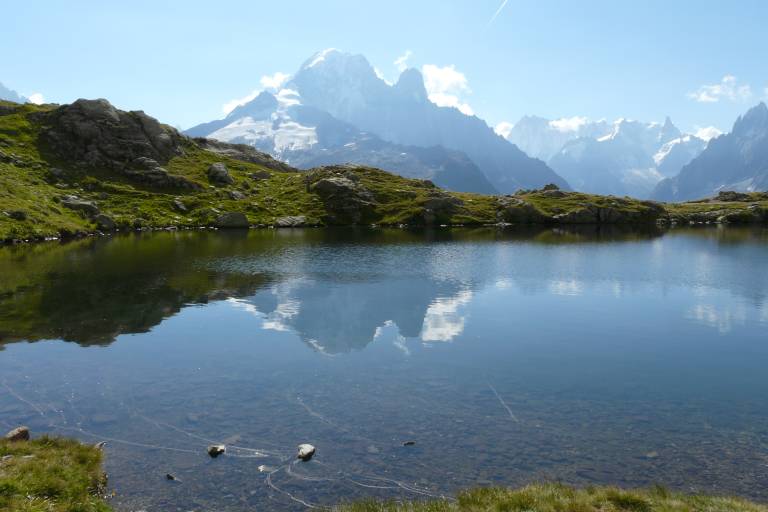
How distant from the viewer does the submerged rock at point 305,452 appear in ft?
71.9

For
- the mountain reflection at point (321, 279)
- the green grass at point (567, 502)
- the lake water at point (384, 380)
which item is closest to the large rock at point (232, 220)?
the mountain reflection at point (321, 279)

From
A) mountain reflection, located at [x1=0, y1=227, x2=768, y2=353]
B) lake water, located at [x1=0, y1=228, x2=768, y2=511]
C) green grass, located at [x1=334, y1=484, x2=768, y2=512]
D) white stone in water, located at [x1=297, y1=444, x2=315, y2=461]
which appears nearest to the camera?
green grass, located at [x1=334, y1=484, x2=768, y2=512]

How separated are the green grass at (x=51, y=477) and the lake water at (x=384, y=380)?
1099 millimetres

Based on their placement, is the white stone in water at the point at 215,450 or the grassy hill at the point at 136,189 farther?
the grassy hill at the point at 136,189

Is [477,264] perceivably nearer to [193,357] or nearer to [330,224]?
[193,357]

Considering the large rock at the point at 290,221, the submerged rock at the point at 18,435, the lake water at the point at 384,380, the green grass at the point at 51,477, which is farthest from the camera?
the large rock at the point at 290,221

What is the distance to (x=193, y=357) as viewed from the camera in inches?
1439

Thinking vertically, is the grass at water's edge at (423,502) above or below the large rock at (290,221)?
below

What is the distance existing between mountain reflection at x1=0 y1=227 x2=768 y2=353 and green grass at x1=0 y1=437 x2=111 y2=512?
64.7 ft

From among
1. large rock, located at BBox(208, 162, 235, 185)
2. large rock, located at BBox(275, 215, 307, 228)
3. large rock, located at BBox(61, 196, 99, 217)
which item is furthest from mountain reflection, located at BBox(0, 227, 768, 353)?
large rock, located at BBox(208, 162, 235, 185)

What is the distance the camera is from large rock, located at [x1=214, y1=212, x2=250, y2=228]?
160137 millimetres

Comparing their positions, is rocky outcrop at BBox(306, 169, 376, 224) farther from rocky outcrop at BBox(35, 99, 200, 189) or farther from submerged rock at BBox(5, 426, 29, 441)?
submerged rock at BBox(5, 426, 29, 441)

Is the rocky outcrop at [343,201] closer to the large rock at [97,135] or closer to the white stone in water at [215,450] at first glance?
the large rock at [97,135]

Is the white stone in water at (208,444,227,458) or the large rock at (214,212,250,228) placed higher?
the large rock at (214,212,250,228)
